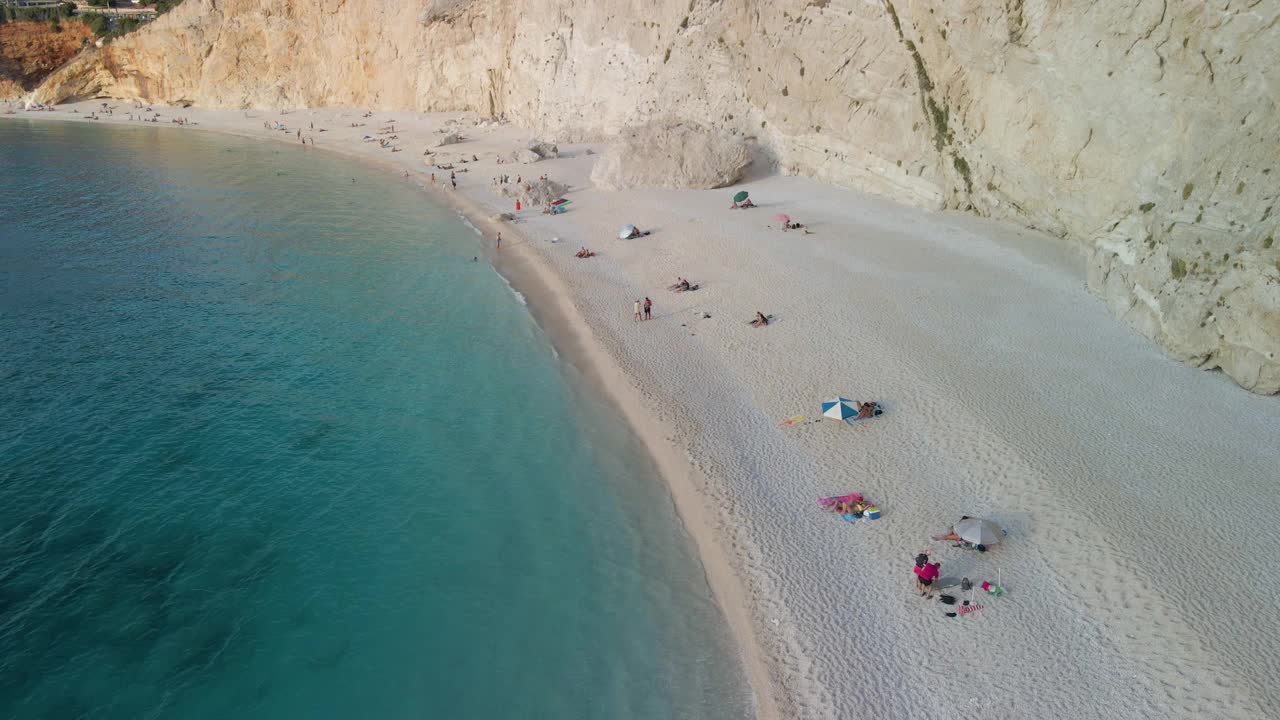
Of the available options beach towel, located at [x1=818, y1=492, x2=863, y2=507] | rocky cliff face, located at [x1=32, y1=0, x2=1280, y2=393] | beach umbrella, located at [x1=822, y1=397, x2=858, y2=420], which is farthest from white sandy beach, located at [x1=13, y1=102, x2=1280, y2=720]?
rocky cliff face, located at [x1=32, y1=0, x2=1280, y2=393]

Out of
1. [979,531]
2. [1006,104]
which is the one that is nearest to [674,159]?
[1006,104]

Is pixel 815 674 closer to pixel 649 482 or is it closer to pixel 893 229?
pixel 649 482

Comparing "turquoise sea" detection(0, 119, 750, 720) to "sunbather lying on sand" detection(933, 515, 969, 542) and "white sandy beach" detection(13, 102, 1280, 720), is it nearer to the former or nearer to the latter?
"white sandy beach" detection(13, 102, 1280, 720)

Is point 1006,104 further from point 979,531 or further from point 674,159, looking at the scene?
point 979,531

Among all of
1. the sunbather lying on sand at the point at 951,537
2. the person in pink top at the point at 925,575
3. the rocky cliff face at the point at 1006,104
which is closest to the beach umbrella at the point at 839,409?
the sunbather lying on sand at the point at 951,537

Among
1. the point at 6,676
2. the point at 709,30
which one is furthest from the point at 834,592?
the point at 709,30

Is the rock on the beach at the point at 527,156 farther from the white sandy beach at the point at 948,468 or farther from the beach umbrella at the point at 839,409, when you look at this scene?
the beach umbrella at the point at 839,409
